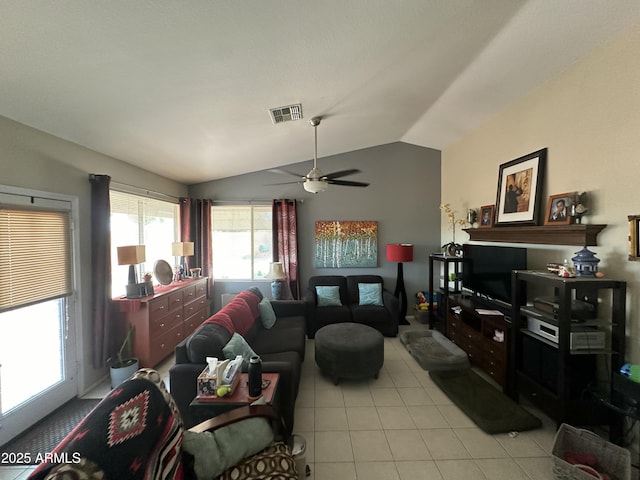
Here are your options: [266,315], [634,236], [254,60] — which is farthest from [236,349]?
[634,236]

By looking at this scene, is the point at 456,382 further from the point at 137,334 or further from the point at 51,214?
the point at 51,214

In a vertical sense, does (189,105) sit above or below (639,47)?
below

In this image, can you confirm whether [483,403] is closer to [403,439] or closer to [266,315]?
[403,439]

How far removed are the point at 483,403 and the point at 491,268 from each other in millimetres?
1482

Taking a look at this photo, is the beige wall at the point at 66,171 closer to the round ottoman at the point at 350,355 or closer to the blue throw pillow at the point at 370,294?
the round ottoman at the point at 350,355

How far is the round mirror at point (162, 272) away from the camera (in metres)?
3.73

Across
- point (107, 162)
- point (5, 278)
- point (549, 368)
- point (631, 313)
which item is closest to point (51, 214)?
point (5, 278)

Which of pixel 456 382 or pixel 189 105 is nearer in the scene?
pixel 189 105

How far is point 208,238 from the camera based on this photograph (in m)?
4.86

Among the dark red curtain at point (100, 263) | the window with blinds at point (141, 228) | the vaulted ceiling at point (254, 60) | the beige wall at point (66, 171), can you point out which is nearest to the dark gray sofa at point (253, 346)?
the dark red curtain at point (100, 263)

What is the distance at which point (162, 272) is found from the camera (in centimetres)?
379

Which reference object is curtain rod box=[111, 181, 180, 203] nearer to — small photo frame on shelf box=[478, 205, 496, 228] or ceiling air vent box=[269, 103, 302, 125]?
ceiling air vent box=[269, 103, 302, 125]

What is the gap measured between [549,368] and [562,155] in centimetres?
195

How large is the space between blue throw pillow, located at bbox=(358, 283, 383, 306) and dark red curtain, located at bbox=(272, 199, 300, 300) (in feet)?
3.81
